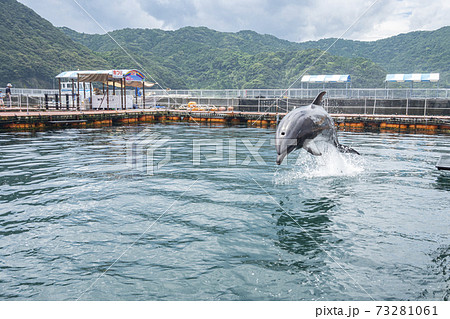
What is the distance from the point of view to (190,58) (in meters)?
130

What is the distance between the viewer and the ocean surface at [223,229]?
5.56 meters

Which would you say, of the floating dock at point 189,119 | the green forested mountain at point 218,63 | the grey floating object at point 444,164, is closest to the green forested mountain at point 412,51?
the green forested mountain at point 218,63

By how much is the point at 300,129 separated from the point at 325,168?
20.4ft

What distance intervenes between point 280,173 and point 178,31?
162m

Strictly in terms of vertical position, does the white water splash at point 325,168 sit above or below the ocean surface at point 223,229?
above

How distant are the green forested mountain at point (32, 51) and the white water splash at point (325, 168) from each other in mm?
77315

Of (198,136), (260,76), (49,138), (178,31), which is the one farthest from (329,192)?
(178,31)

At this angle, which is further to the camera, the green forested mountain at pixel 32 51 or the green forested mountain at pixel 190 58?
the green forested mountain at pixel 190 58

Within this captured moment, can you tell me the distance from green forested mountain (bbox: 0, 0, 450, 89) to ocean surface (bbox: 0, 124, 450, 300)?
2306 inches

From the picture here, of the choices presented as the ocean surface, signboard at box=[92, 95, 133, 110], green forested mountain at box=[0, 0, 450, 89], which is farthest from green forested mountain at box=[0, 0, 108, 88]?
the ocean surface

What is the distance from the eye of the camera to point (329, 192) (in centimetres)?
1062

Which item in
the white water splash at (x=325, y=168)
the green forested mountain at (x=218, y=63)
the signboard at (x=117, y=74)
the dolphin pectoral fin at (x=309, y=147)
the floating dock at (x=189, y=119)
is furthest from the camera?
the green forested mountain at (x=218, y=63)

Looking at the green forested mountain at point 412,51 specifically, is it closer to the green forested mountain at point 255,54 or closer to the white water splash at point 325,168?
the green forested mountain at point 255,54

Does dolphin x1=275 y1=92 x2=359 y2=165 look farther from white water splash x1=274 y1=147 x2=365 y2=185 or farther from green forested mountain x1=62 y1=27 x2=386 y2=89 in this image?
green forested mountain x1=62 y1=27 x2=386 y2=89
